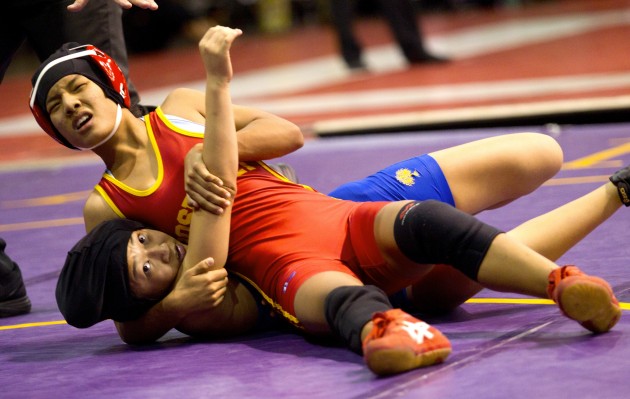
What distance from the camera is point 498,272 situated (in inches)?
111

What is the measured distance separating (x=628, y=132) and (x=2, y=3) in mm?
3493

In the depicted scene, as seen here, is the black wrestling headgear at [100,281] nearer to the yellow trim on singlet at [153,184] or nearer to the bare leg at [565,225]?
the yellow trim on singlet at [153,184]

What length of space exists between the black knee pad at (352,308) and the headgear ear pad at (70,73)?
3.09 ft

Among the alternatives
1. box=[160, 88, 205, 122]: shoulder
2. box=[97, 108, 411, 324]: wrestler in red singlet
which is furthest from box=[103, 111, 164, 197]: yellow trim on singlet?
box=[160, 88, 205, 122]: shoulder

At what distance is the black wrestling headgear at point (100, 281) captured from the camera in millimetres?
3049

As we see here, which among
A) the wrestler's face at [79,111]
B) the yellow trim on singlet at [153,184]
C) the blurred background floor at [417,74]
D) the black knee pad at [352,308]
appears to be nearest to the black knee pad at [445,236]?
the black knee pad at [352,308]

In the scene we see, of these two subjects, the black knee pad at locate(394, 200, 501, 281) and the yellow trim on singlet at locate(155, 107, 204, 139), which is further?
the yellow trim on singlet at locate(155, 107, 204, 139)

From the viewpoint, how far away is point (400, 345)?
259cm

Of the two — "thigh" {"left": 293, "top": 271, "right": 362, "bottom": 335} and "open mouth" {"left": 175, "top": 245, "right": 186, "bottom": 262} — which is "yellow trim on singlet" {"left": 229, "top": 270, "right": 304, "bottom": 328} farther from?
"open mouth" {"left": 175, "top": 245, "right": 186, "bottom": 262}

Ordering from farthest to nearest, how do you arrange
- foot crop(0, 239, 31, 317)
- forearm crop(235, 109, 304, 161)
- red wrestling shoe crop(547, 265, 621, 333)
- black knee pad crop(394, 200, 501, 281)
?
foot crop(0, 239, 31, 317)
forearm crop(235, 109, 304, 161)
black knee pad crop(394, 200, 501, 281)
red wrestling shoe crop(547, 265, 621, 333)

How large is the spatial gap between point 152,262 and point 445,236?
0.79 meters

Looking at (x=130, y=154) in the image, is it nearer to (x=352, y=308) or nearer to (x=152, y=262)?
(x=152, y=262)

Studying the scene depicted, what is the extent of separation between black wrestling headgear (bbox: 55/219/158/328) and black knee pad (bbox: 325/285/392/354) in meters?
0.56

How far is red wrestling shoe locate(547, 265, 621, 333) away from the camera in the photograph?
8.82ft
